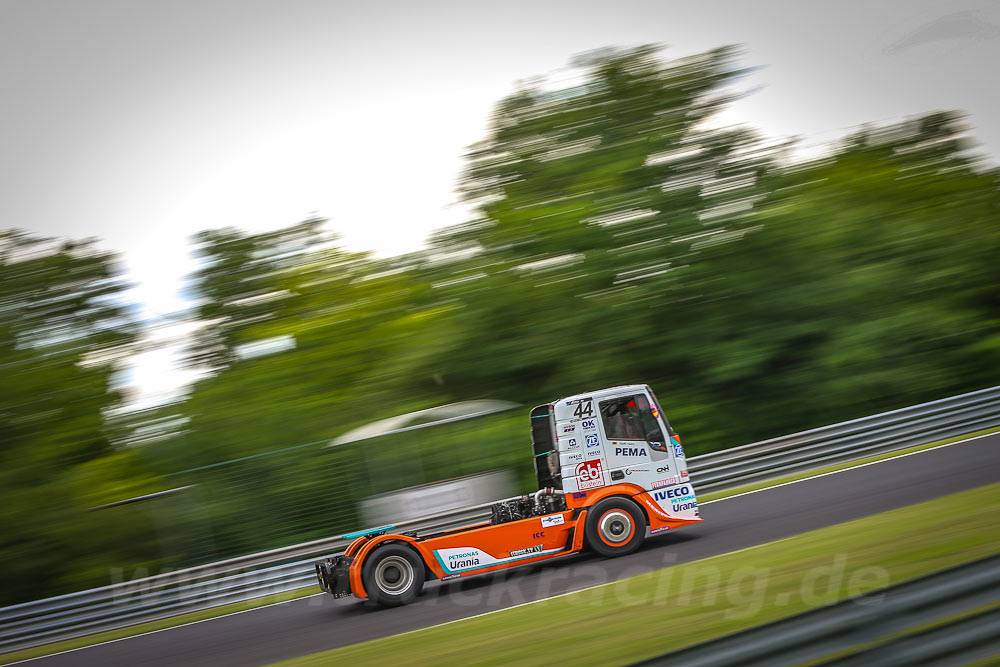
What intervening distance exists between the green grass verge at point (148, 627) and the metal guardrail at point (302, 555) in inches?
4.0

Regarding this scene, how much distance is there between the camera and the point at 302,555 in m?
13.5

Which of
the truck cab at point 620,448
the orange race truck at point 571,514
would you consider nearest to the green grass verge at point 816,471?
the truck cab at point 620,448

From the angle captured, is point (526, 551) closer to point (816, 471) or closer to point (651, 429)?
point (651, 429)

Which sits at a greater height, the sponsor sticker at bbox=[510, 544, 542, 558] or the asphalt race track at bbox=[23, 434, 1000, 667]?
the sponsor sticker at bbox=[510, 544, 542, 558]

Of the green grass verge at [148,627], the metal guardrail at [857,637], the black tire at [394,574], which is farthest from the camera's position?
the green grass verge at [148,627]

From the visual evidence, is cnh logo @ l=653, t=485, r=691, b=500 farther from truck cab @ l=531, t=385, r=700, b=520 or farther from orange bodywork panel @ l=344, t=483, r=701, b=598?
orange bodywork panel @ l=344, t=483, r=701, b=598

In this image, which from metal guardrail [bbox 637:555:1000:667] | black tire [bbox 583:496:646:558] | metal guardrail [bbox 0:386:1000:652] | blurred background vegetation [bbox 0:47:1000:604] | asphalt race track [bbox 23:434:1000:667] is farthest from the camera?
blurred background vegetation [bbox 0:47:1000:604]

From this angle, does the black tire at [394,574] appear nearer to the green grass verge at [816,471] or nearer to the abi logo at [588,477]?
the abi logo at [588,477]

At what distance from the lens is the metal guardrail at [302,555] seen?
12.1 meters

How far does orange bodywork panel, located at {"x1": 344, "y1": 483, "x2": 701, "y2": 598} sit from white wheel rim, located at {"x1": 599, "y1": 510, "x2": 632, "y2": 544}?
23 cm

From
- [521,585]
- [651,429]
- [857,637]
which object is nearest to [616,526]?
[651,429]

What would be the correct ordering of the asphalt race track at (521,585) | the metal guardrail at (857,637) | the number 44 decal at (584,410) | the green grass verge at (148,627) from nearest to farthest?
the metal guardrail at (857,637), the asphalt race track at (521,585), the number 44 decal at (584,410), the green grass verge at (148,627)

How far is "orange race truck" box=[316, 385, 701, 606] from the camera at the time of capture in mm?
9711

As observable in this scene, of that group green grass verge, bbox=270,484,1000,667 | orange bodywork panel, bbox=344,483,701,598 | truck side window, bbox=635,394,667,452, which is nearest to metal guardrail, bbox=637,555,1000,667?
green grass verge, bbox=270,484,1000,667
